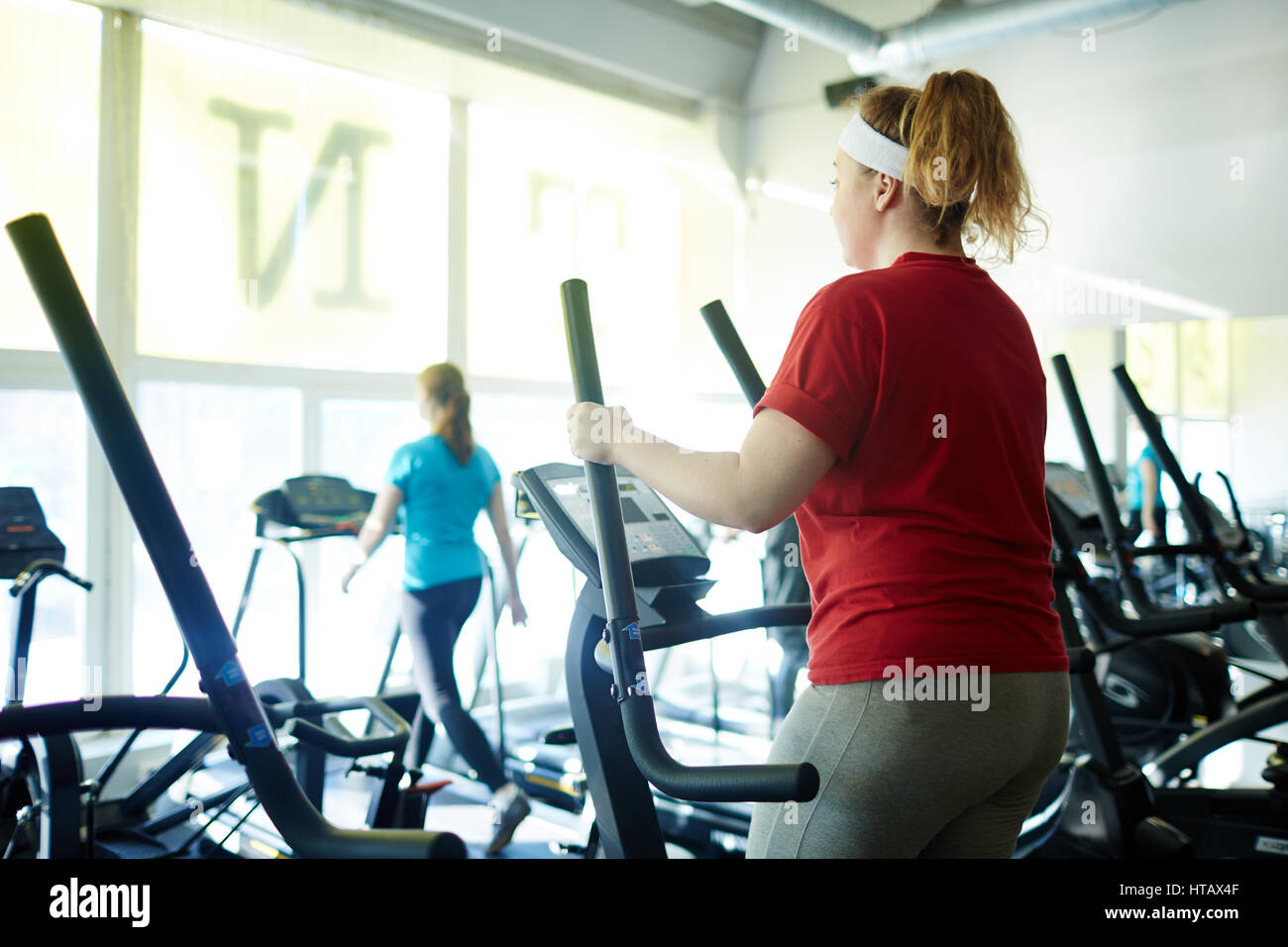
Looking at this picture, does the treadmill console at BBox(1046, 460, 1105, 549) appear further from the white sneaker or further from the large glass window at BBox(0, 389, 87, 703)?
the large glass window at BBox(0, 389, 87, 703)

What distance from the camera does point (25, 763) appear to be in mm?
2746

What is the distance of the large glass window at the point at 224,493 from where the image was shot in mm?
4504

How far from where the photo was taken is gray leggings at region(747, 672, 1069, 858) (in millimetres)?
1077

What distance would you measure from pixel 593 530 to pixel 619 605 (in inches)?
9.0

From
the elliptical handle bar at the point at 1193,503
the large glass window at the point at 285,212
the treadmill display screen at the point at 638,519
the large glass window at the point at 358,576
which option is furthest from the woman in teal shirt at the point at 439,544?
the elliptical handle bar at the point at 1193,503

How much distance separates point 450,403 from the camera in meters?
3.70

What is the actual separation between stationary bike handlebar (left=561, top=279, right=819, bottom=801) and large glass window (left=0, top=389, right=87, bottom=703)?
11.8 ft

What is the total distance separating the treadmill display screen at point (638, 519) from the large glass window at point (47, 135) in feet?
10.6

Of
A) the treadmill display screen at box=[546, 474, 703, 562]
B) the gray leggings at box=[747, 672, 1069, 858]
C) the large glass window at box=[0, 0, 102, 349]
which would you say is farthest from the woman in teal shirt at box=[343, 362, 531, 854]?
the gray leggings at box=[747, 672, 1069, 858]

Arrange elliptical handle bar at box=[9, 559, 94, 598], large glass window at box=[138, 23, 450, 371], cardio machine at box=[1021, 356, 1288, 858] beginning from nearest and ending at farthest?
cardio machine at box=[1021, 356, 1288, 858], elliptical handle bar at box=[9, 559, 94, 598], large glass window at box=[138, 23, 450, 371]

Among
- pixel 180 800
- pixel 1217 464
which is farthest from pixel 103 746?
pixel 1217 464
